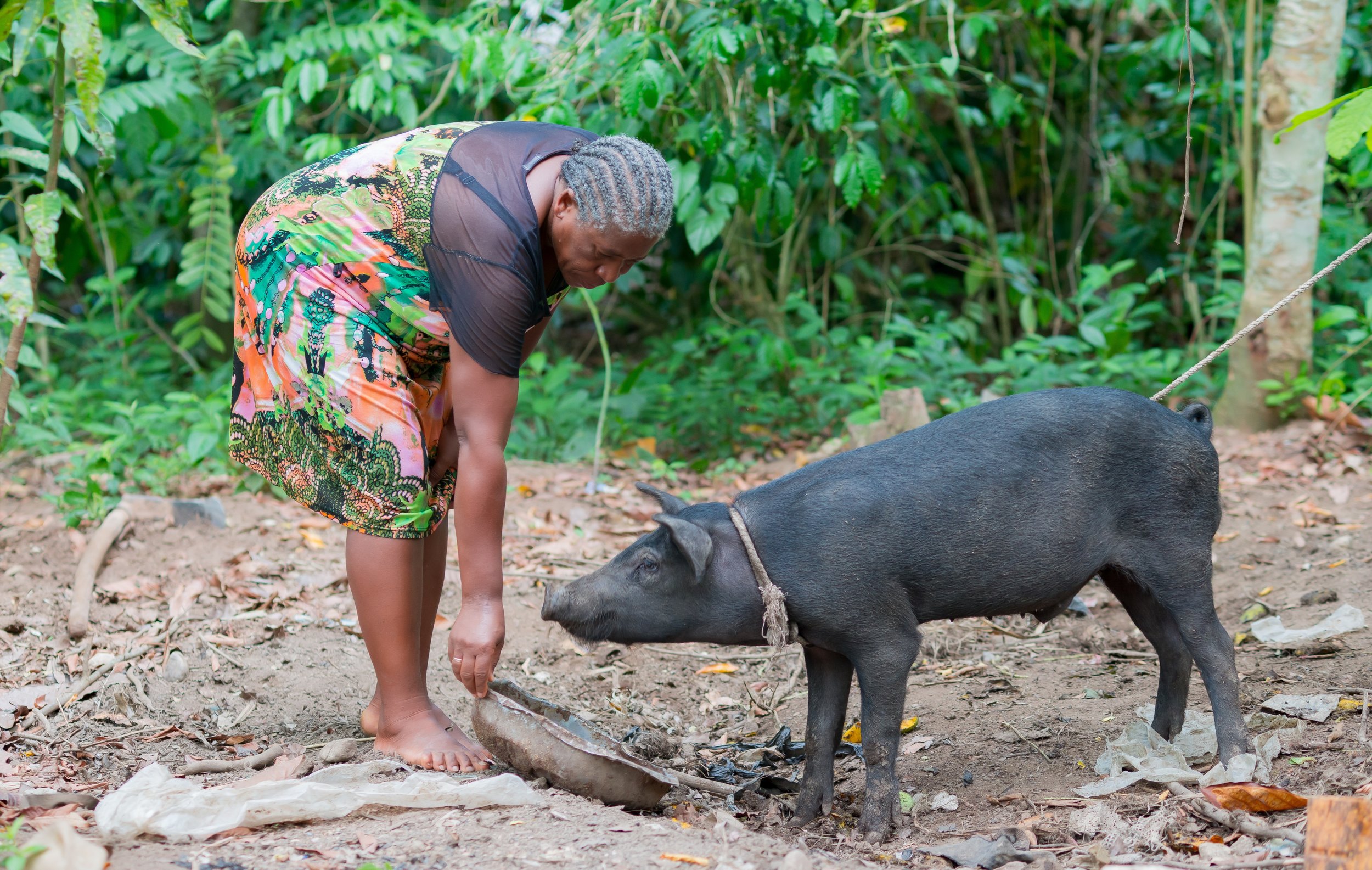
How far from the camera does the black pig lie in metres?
3.33

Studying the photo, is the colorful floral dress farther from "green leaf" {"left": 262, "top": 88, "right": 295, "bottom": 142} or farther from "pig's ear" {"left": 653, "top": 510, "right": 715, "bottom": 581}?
"green leaf" {"left": 262, "top": 88, "right": 295, "bottom": 142}

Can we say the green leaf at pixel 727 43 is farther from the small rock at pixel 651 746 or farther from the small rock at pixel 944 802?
the small rock at pixel 944 802

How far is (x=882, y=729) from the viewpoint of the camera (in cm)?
336

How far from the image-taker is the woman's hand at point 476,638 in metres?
2.95

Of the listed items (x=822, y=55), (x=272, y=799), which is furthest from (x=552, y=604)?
(x=822, y=55)

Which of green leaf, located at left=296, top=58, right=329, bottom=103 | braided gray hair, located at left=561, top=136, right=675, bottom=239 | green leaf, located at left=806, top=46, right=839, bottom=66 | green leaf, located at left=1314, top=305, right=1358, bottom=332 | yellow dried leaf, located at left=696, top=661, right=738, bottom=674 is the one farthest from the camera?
green leaf, located at left=1314, top=305, right=1358, bottom=332

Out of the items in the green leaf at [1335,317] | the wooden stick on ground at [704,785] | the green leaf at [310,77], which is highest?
the green leaf at [310,77]

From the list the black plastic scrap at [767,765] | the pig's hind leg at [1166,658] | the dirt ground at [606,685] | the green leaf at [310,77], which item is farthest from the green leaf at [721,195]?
the pig's hind leg at [1166,658]

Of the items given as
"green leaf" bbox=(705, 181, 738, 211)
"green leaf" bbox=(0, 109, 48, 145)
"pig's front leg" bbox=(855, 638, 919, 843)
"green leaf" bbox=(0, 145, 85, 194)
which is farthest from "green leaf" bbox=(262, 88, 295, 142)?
"pig's front leg" bbox=(855, 638, 919, 843)

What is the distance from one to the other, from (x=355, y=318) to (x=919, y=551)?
5.47ft

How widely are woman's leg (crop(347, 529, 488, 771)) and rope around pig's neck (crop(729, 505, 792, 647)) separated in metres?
0.89

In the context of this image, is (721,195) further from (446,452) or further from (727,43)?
(446,452)

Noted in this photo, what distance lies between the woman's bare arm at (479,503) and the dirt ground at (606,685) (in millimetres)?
425

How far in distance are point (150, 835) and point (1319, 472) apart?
5.80m
